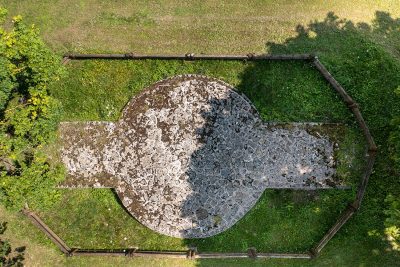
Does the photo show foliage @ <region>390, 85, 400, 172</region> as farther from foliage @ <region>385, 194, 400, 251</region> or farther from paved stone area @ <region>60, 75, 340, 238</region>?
paved stone area @ <region>60, 75, 340, 238</region>

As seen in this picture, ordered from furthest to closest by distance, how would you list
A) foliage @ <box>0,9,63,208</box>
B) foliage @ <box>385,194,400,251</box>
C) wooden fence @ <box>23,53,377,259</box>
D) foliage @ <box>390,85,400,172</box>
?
1. wooden fence @ <box>23,53,377,259</box>
2. foliage @ <box>390,85,400,172</box>
3. foliage @ <box>385,194,400,251</box>
4. foliage @ <box>0,9,63,208</box>

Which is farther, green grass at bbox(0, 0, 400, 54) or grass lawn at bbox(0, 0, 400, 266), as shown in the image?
green grass at bbox(0, 0, 400, 54)

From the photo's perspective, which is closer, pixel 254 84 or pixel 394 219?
pixel 394 219

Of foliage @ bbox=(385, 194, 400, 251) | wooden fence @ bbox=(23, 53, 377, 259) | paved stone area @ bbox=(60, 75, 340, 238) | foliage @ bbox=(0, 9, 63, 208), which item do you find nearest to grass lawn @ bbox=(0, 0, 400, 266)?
wooden fence @ bbox=(23, 53, 377, 259)

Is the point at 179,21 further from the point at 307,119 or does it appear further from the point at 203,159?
the point at 307,119

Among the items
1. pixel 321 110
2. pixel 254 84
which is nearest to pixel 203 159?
pixel 254 84

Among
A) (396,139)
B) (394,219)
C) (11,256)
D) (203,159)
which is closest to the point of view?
(394,219)
